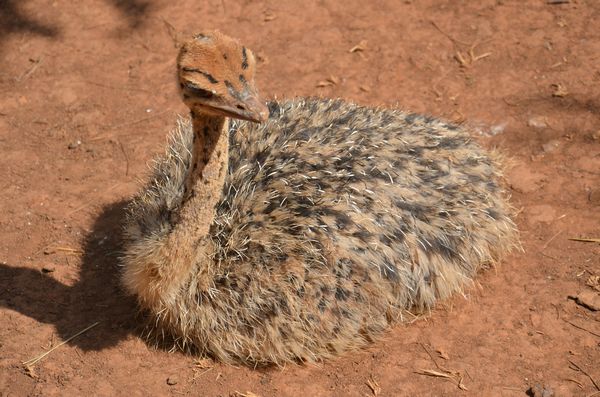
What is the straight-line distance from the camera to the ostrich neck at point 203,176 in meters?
4.29

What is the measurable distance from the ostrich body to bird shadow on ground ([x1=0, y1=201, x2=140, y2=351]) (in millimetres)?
388

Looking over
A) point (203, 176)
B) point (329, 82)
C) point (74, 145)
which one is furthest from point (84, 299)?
point (329, 82)

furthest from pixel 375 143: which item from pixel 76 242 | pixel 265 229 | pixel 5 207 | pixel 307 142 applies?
pixel 5 207

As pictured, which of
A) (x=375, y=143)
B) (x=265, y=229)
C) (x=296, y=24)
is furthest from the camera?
(x=296, y=24)

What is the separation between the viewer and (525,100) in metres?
7.04

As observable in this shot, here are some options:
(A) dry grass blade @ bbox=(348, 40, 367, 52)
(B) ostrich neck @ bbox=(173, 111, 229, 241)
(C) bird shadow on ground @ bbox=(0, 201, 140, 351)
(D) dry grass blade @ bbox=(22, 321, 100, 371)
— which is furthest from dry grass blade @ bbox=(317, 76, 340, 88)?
(D) dry grass blade @ bbox=(22, 321, 100, 371)

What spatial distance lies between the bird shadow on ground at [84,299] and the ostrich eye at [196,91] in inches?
77.3

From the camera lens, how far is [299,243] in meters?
4.72

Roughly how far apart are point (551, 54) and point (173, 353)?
14.9 feet

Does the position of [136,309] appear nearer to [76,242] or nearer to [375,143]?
[76,242]

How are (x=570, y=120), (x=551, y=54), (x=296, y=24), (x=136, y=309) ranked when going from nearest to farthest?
1. (x=136, y=309)
2. (x=570, y=120)
3. (x=551, y=54)
4. (x=296, y=24)

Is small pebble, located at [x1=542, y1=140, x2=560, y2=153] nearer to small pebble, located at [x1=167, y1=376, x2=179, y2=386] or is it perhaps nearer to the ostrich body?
the ostrich body

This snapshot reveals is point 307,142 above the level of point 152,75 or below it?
above

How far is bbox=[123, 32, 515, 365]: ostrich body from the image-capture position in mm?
4734
